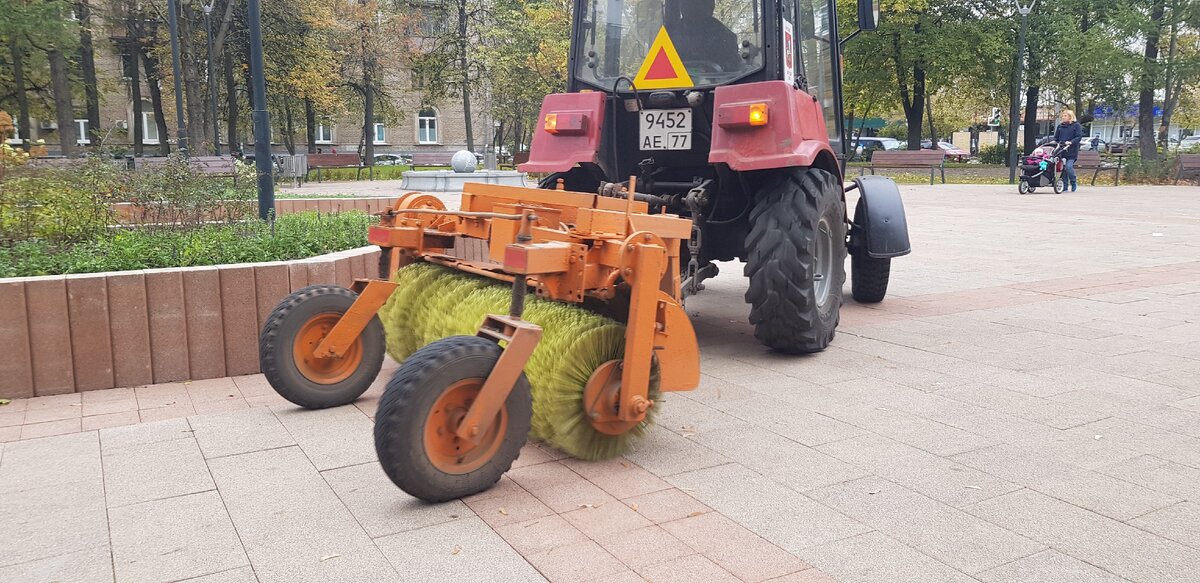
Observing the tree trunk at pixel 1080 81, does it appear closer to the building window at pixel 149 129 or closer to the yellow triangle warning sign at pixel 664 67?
the yellow triangle warning sign at pixel 664 67

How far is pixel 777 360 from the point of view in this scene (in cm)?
581

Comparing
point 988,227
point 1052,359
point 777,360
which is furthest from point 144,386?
point 988,227

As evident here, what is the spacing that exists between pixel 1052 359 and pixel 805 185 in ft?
5.85

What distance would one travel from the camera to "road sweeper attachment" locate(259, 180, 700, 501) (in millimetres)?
3322

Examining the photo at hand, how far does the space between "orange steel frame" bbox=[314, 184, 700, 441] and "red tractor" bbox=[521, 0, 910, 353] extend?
1.36m

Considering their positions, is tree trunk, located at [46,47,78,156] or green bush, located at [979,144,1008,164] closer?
tree trunk, located at [46,47,78,156]

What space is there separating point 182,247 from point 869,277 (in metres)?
4.88

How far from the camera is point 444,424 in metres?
3.37

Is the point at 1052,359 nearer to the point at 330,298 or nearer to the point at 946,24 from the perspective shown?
the point at 330,298

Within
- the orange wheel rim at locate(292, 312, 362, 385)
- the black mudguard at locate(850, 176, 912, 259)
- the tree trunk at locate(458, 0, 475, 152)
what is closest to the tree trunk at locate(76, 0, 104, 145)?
the tree trunk at locate(458, 0, 475, 152)

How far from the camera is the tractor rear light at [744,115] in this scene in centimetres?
555

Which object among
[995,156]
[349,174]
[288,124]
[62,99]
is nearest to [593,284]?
[62,99]

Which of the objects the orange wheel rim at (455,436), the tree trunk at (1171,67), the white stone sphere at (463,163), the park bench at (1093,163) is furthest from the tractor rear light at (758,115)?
the tree trunk at (1171,67)

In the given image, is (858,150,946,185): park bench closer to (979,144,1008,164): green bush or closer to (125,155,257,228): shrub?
(979,144,1008,164): green bush
